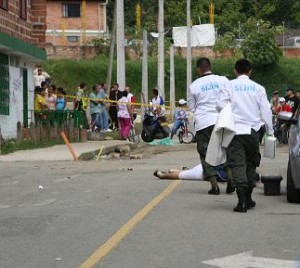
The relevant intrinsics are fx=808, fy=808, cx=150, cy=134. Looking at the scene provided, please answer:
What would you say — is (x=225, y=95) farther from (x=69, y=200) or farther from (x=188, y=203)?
(x=69, y=200)

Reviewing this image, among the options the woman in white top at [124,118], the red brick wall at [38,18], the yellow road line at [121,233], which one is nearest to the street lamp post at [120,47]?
the red brick wall at [38,18]

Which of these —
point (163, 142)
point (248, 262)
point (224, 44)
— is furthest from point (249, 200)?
point (224, 44)

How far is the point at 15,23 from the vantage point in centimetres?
2517

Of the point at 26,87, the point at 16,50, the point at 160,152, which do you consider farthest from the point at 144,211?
the point at 26,87

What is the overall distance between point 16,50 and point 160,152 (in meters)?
5.38

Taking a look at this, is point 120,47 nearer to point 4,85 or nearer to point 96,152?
point 4,85

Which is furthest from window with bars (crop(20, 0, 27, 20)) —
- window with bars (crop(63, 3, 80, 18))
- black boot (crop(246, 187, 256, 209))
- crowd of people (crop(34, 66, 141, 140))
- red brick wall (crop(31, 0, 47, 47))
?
window with bars (crop(63, 3, 80, 18))

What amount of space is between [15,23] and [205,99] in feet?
48.3

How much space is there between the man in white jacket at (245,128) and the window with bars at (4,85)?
1416cm

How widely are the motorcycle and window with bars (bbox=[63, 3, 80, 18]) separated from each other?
164 feet

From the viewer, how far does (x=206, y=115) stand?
38.1 feet

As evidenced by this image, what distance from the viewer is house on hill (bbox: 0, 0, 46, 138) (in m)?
23.8

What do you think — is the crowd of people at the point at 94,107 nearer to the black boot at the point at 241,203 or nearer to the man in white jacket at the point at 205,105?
the man in white jacket at the point at 205,105

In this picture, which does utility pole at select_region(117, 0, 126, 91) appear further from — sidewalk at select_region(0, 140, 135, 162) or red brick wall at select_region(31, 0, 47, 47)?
sidewalk at select_region(0, 140, 135, 162)
